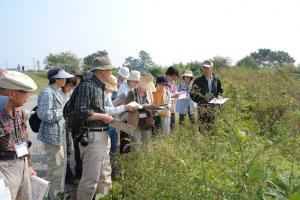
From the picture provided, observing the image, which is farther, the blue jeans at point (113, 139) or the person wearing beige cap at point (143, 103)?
the blue jeans at point (113, 139)

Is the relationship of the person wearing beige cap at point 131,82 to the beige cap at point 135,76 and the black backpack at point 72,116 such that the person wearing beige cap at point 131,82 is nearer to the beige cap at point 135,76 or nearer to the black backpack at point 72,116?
the beige cap at point 135,76

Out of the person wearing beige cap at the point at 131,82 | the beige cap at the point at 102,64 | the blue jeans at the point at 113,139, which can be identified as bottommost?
the blue jeans at the point at 113,139

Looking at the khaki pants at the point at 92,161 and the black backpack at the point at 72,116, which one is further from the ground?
the black backpack at the point at 72,116

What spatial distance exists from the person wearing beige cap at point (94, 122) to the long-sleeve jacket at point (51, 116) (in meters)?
0.48

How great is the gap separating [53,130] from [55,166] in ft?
1.42

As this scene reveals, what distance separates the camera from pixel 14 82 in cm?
263

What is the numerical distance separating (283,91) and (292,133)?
5.38 m

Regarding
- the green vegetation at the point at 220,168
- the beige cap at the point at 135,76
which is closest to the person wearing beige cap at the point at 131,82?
the beige cap at the point at 135,76

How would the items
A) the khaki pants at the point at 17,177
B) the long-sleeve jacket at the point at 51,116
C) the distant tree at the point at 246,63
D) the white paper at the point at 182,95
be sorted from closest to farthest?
1. the khaki pants at the point at 17,177
2. the long-sleeve jacket at the point at 51,116
3. the white paper at the point at 182,95
4. the distant tree at the point at 246,63

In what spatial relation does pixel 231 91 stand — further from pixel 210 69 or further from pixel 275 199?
pixel 275 199

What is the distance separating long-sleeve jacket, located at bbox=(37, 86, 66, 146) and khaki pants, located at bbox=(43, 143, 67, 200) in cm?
9

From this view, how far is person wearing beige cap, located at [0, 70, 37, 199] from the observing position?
2.66 metres

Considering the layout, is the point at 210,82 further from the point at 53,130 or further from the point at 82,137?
the point at 82,137

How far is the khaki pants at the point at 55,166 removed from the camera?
4156 millimetres
